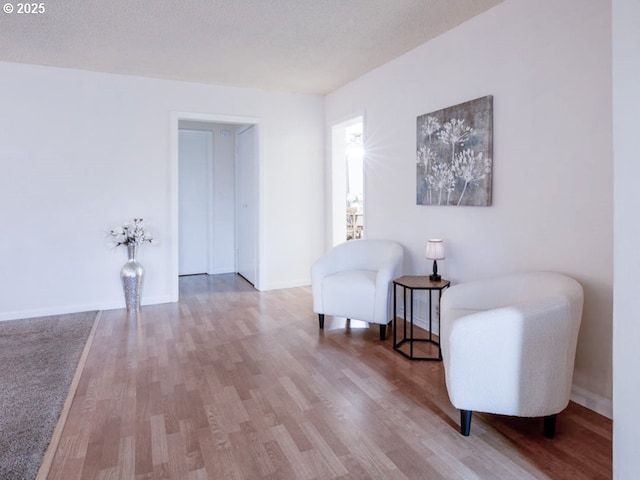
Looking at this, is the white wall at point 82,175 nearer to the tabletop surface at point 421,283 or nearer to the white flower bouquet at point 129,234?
the white flower bouquet at point 129,234

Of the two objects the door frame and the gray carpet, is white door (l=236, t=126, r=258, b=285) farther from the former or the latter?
the gray carpet

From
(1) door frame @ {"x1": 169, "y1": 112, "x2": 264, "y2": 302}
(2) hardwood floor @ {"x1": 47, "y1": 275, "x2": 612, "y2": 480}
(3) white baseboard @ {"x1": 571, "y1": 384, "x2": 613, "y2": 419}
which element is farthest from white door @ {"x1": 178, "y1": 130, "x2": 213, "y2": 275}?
(3) white baseboard @ {"x1": 571, "y1": 384, "x2": 613, "y2": 419}

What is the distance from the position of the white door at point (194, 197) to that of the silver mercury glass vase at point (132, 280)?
196cm

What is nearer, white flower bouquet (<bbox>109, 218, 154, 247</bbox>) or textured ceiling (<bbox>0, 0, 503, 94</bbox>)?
textured ceiling (<bbox>0, 0, 503, 94</bbox>)

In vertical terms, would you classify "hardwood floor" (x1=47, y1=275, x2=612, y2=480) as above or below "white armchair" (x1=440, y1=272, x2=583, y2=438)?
below

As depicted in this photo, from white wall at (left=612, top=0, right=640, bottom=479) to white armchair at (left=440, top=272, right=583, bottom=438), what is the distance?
486 millimetres

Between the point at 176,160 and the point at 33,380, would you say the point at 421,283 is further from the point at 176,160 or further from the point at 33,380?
the point at 176,160

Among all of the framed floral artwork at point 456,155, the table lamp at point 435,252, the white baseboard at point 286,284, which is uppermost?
the framed floral artwork at point 456,155

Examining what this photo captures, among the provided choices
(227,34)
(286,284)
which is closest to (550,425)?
(227,34)

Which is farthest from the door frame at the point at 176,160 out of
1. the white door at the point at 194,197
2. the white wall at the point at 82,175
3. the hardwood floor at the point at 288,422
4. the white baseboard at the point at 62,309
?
the white door at the point at 194,197

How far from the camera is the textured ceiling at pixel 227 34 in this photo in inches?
115

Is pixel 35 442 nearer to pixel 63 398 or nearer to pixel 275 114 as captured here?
pixel 63 398

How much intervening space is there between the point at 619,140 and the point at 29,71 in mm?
4937

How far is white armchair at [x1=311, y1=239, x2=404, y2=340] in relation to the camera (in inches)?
137
